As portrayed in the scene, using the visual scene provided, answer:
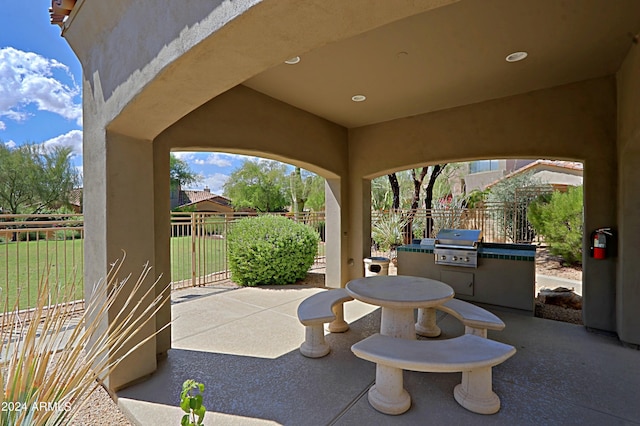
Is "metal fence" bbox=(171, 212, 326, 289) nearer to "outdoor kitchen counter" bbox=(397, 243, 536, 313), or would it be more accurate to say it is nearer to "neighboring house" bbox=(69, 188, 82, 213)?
"outdoor kitchen counter" bbox=(397, 243, 536, 313)

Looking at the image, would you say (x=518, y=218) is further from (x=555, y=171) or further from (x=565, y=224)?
(x=555, y=171)

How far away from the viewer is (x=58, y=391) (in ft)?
2.64

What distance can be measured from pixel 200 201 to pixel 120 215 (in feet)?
85.9

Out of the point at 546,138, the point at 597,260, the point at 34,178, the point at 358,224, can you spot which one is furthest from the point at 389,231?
the point at 34,178

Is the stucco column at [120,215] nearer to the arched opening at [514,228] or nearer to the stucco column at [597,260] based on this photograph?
the arched opening at [514,228]

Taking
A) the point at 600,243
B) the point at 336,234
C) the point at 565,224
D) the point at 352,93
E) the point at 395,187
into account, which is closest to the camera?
the point at 600,243

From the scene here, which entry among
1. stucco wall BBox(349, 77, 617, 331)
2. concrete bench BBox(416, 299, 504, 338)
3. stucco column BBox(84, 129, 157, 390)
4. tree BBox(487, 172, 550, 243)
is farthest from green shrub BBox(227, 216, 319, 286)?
tree BBox(487, 172, 550, 243)

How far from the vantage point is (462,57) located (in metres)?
3.37

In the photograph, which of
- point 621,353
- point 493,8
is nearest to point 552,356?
point 621,353

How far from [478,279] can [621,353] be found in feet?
5.77

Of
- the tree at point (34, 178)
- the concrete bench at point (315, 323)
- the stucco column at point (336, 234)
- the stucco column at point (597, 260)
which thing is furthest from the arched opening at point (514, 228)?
the tree at point (34, 178)

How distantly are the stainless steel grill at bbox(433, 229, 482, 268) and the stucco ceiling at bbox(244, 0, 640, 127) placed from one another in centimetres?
213

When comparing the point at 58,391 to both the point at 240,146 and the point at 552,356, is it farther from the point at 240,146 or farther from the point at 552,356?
the point at 552,356

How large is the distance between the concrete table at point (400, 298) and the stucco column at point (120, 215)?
2098mm
